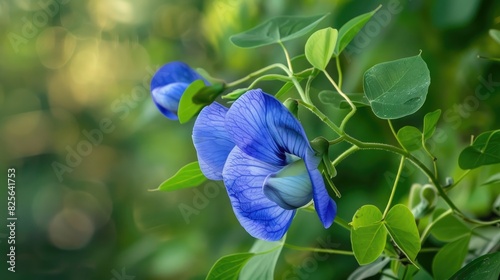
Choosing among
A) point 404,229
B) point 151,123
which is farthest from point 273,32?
point 151,123

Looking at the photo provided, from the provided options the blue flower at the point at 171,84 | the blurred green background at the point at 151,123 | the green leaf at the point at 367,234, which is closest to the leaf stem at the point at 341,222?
the green leaf at the point at 367,234

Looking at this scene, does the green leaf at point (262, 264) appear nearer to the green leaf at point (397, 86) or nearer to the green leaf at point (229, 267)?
the green leaf at point (229, 267)

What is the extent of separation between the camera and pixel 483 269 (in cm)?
37

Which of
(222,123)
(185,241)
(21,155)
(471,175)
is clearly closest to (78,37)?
(21,155)

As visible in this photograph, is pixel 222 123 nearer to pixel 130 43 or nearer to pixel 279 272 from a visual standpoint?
pixel 279 272

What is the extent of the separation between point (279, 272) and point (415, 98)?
1.62ft

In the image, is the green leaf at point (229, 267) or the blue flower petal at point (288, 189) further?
the green leaf at point (229, 267)

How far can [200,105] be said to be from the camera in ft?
1.47

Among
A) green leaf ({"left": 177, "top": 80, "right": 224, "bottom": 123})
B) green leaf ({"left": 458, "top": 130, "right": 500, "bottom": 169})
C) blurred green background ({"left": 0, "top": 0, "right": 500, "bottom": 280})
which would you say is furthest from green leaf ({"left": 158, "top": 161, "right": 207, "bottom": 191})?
blurred green background ({"left": 0, "top": 0, "right": 500, "bottom": 280})

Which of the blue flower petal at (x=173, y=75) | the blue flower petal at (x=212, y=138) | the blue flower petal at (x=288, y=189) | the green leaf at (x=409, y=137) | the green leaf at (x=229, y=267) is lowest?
the green leaf at (x=229, y=267)

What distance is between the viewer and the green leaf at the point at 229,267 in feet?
1.38

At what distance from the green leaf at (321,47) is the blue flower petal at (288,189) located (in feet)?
0.28

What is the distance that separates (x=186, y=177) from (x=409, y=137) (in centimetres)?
13

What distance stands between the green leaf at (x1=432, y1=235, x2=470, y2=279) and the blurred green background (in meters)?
0.16
